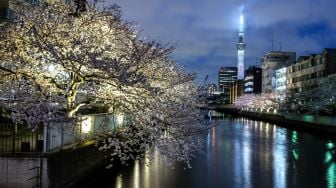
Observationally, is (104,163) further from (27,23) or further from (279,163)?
(279,163)

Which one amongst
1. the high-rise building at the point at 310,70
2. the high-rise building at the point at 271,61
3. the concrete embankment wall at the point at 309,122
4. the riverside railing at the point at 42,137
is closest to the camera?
the riverside railing at the point at 42,137

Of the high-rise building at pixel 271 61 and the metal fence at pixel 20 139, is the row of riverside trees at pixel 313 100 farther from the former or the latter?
the metal fence at pixel 20 139

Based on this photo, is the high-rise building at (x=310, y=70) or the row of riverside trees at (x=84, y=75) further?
the high-rise building at (x=310, y=70)

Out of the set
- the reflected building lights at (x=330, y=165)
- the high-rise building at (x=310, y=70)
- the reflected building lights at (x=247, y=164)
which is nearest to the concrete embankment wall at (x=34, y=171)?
the reflected building lights at (x=247, y=164)

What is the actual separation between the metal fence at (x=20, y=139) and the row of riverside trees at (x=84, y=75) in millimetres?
712

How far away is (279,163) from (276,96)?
88.3 m

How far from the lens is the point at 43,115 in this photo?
1498 cm

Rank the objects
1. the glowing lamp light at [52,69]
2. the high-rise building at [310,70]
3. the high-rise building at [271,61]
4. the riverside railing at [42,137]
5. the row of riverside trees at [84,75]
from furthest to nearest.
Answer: the high-rise building at [271,61]
the high-rise building at [310,70]
the glowing lamp light at [52,69]
the riverside railing at [42,137]
the row of riverside trees at [84,75]

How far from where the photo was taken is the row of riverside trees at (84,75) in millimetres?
15750

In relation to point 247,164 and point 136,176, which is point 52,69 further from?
point 247,164

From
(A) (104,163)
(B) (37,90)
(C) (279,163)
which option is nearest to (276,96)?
(C) (279,163)

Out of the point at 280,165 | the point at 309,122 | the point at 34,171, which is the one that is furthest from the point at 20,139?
the point at 309,122

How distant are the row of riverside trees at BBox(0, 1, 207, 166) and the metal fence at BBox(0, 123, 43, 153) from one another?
2.34ft

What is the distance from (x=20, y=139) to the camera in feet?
60.5
